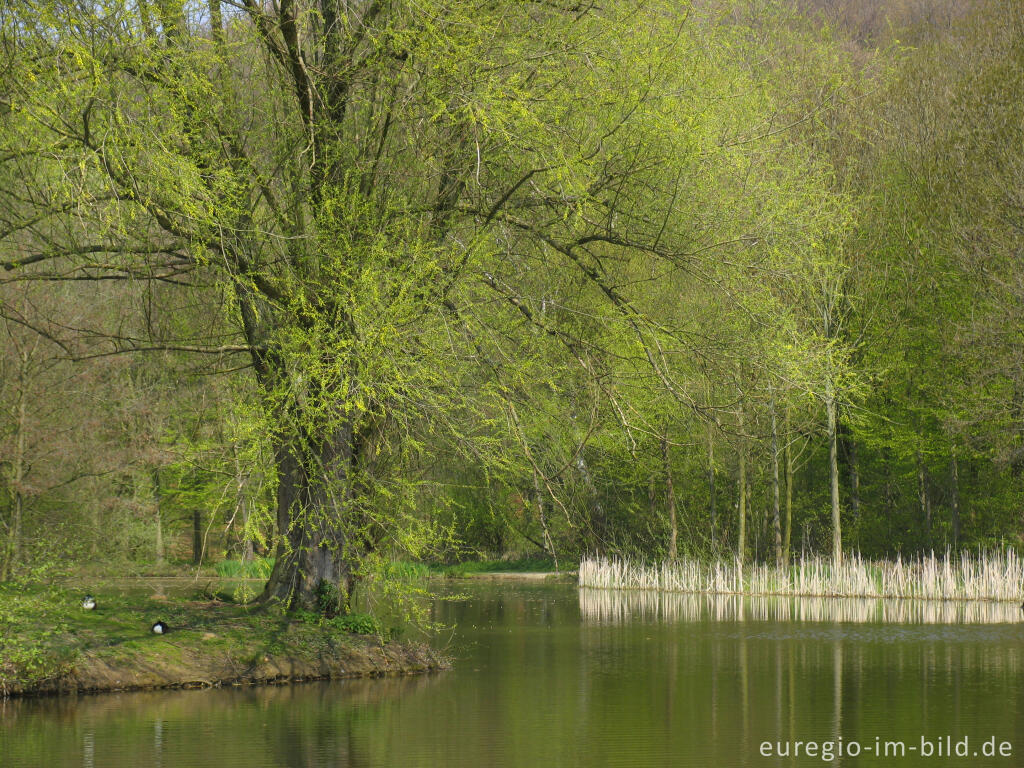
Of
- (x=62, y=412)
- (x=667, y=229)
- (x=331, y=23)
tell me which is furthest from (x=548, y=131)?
(x=62, y=412)

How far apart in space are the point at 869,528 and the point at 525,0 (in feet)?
68.4

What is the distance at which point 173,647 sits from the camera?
1259 cm

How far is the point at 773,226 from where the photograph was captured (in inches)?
510

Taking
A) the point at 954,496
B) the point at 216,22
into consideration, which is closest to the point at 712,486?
the point at 954,496

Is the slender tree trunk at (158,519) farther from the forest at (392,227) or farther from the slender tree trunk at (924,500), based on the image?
the slender tree trunk at (924,500)

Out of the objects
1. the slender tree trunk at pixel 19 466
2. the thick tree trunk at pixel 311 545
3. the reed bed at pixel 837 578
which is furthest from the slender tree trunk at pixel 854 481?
the slender tree trunk at pixel 19 466

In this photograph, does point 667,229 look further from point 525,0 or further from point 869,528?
point 869,528

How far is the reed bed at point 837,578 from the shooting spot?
20.9 metres

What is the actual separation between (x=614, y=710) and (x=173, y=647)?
Answer: 4605 mm

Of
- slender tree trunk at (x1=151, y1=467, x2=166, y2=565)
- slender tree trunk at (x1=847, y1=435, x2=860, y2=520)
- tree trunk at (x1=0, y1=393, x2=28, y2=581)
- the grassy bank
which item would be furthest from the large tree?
slender tree trunk at (x1=847, y1=435, x2=860, y2=520)

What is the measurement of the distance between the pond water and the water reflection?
3.75 feet

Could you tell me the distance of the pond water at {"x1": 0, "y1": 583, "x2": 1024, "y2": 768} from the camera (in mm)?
9133

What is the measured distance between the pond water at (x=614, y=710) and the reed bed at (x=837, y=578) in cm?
343

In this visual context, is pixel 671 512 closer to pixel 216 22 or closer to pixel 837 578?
pixel 837 578
